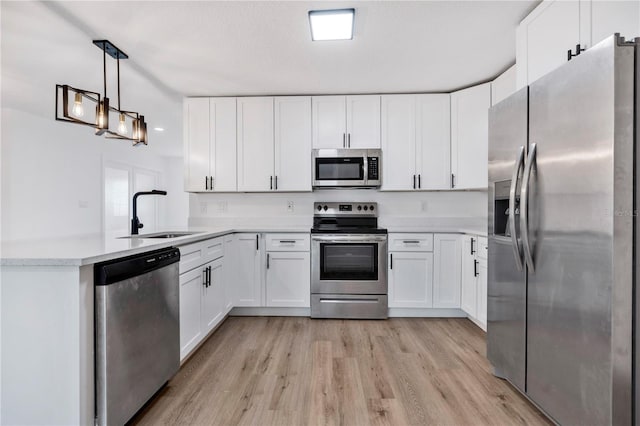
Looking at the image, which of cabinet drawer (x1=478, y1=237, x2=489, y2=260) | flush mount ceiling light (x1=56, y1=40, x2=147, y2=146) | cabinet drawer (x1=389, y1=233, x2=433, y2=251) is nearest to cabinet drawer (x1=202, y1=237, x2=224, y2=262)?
flush mount ceiling light (x1=56, y1=40, x2=147, y2=146)

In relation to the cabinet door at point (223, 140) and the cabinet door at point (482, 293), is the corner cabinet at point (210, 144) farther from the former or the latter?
the cabinet door at point (482, 293)

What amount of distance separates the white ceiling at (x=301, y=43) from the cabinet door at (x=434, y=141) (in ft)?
0.55

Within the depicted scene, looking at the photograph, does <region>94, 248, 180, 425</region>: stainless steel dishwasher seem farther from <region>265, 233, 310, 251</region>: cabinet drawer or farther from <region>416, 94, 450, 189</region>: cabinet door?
<region>416, 94, 450, 189</region>: cabinet door

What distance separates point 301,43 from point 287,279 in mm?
2187

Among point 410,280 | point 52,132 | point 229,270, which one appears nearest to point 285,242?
point 229,270

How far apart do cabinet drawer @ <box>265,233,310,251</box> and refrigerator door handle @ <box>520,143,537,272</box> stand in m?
2.15

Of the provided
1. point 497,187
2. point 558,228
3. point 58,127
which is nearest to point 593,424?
point 558,228

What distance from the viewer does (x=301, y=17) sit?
90.0 inches

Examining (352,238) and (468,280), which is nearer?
(468,280)

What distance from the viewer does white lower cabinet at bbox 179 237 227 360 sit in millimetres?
2303

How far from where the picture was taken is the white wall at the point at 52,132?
8.57ft

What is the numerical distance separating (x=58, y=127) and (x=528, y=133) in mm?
6227

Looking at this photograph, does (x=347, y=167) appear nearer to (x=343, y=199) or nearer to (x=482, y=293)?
(x=343, y=199)

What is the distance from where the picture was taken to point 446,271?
11.2ft
